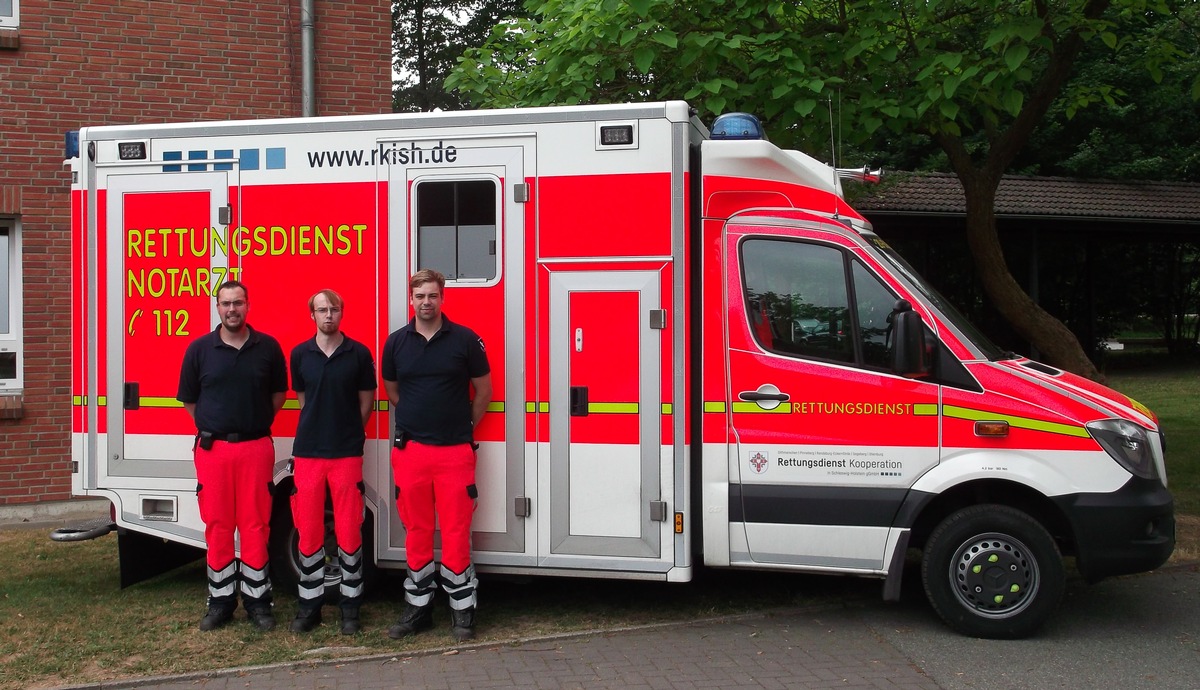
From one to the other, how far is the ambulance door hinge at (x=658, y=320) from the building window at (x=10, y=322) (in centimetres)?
635

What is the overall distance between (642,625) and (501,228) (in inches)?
91.9

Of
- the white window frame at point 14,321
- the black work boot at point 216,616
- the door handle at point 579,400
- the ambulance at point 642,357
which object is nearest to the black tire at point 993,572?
the ambulance at point 642,357

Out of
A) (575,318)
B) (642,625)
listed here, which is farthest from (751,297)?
(642,625)

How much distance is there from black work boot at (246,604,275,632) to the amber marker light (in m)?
3.91

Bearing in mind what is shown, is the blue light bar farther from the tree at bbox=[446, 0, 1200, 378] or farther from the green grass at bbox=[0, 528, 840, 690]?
the tree at bbox=[446, 0, 1200, 378]

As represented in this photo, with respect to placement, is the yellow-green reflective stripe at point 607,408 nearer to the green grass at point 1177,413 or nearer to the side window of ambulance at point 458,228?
the side window of ambulance at point 458,228

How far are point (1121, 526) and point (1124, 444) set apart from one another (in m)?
0.41

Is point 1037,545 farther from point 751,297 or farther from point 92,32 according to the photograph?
point 92,32

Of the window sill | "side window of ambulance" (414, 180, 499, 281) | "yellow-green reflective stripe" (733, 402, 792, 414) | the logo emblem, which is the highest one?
"side window of ambulance" (414, 180, 499, 281)

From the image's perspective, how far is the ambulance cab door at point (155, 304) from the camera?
6.22 metres

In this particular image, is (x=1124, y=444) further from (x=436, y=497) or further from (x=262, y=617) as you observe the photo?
(x=262, y=617)

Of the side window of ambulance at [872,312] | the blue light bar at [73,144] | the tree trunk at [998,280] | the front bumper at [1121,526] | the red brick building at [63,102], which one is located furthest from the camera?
the tree trunk at [998,280]

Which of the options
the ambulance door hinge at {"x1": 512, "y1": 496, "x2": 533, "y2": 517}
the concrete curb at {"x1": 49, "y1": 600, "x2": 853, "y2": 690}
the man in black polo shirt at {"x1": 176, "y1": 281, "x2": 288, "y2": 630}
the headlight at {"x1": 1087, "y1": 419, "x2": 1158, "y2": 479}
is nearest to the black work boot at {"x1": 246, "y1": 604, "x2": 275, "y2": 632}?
the man in black polo shirt at {"x1": 176, "y1": 281, "x2": 288, "y2": 630}

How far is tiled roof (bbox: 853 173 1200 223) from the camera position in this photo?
18.0 m
